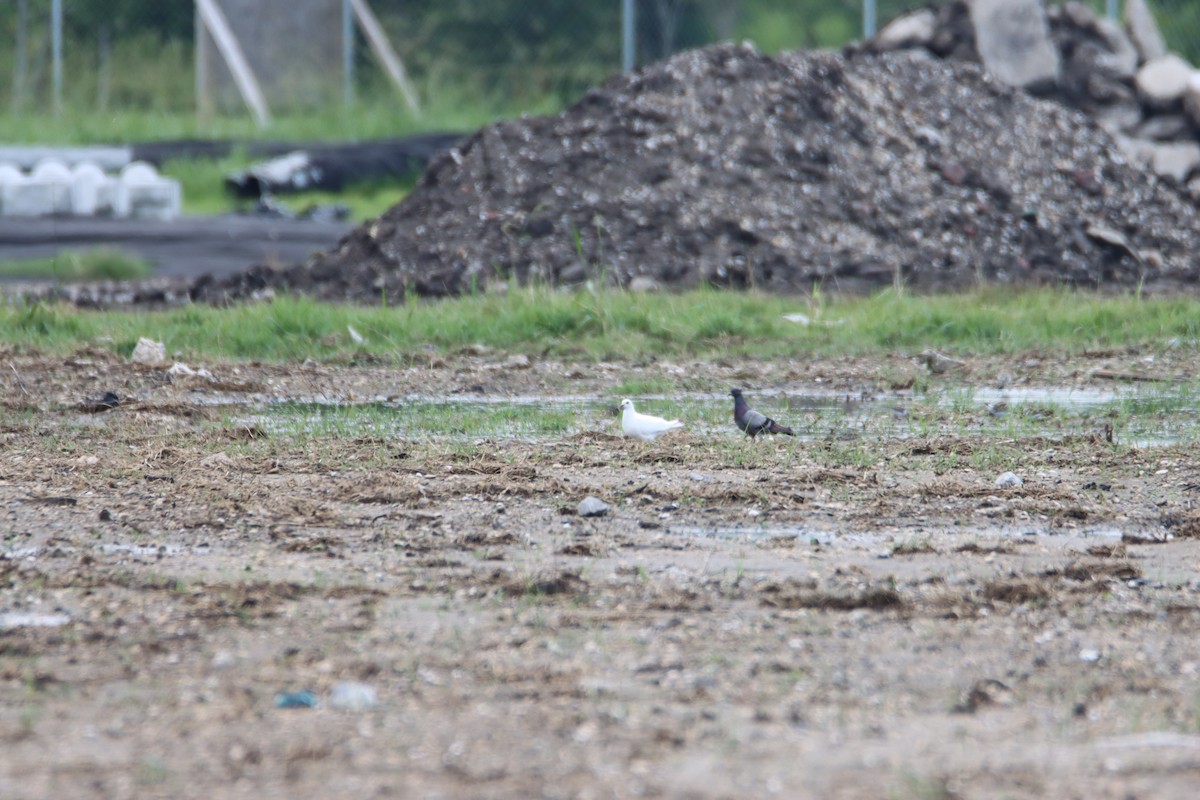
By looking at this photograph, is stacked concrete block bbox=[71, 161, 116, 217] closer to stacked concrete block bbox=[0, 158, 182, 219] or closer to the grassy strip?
stacked concrete block bbox=[0, 158, 182, 219]

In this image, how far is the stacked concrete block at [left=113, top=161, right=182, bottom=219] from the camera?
1576 cm

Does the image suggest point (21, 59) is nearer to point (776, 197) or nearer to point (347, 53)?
point (347, 53)

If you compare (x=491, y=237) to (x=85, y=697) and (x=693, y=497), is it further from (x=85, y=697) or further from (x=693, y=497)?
(x=85, y=697)

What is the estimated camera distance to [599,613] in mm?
3914

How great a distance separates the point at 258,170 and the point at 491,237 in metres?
6.79

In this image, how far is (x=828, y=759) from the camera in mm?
2939

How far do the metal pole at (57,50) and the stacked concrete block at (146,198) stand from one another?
4874 millimetres

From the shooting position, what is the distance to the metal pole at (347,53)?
2061 cm

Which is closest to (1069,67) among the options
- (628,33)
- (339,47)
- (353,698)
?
(628,33)

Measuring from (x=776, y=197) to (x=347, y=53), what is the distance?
10527mm

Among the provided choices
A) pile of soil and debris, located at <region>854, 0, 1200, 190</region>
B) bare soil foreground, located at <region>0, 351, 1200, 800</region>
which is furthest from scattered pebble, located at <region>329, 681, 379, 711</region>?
pile of soil and debris, located at <region>854, 0, 1200, 190</region>

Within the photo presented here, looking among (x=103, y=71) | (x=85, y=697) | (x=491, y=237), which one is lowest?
(x=85, y=697)

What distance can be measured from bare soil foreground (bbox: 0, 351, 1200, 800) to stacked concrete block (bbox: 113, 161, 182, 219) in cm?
952

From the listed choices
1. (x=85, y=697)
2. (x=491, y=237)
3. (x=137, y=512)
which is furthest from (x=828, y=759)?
(x=491, y=237)
